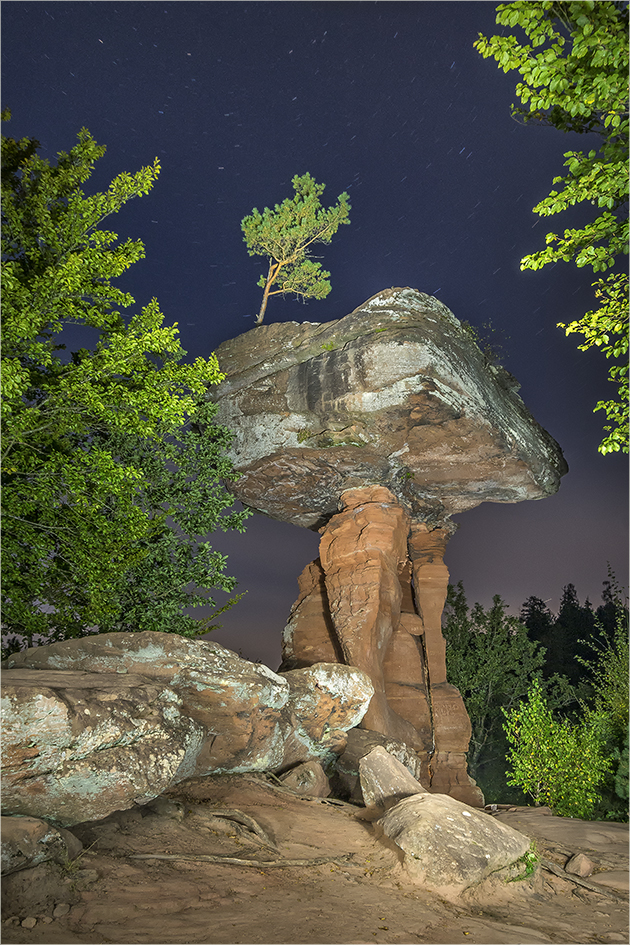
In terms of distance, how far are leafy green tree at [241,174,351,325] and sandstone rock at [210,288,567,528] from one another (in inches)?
138

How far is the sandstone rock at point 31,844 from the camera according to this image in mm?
4871

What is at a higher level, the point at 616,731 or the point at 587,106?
the point at 587,106

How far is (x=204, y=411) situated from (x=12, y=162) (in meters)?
7.48

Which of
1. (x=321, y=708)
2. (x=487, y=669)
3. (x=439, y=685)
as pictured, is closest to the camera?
(x=321, y=708)

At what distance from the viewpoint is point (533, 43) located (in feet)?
25.2

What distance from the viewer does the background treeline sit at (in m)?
13.4

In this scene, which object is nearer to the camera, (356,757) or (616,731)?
(356,757)

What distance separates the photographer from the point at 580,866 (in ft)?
24.0

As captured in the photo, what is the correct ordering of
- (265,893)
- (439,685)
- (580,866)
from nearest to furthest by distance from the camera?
(265,893)
(580,866)
(439,685)

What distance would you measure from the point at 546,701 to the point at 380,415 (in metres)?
15.4

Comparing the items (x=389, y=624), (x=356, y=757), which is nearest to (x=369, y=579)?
(x=389, y=624)

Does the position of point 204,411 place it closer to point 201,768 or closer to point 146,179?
point 146,179

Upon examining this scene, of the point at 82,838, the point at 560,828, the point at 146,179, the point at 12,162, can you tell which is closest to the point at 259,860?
the point at 82,838

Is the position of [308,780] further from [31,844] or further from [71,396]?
[71,396]
